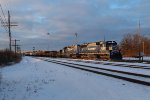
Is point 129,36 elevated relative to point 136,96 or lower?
elevated

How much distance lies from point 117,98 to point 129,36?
392ft

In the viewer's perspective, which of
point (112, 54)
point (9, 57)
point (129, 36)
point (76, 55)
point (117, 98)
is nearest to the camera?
point (117, 98)

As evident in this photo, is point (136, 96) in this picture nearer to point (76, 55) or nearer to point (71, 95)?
point (71, 95)

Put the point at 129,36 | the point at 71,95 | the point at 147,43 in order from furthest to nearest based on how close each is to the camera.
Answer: the point at 129,36
the point at 147,43
the point at 71,95

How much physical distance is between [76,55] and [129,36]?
156 feet

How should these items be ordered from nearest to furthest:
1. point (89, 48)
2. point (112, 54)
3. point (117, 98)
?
point (117, 98) < point (112, 54) < point (89, 48)

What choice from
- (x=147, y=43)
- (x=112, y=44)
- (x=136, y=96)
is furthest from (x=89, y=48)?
(x=136, y=96)

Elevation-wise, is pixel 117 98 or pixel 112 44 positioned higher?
pixel 112 44

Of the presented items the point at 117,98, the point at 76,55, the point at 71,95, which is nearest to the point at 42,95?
the point at 71,95

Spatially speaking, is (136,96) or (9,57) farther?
(9,57)

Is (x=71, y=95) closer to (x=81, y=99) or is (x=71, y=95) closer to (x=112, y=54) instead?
(x=81, y=99)

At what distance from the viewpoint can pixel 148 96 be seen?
1120 centimetres

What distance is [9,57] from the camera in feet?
178

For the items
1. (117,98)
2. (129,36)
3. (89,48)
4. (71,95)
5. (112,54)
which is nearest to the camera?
(117,98)
